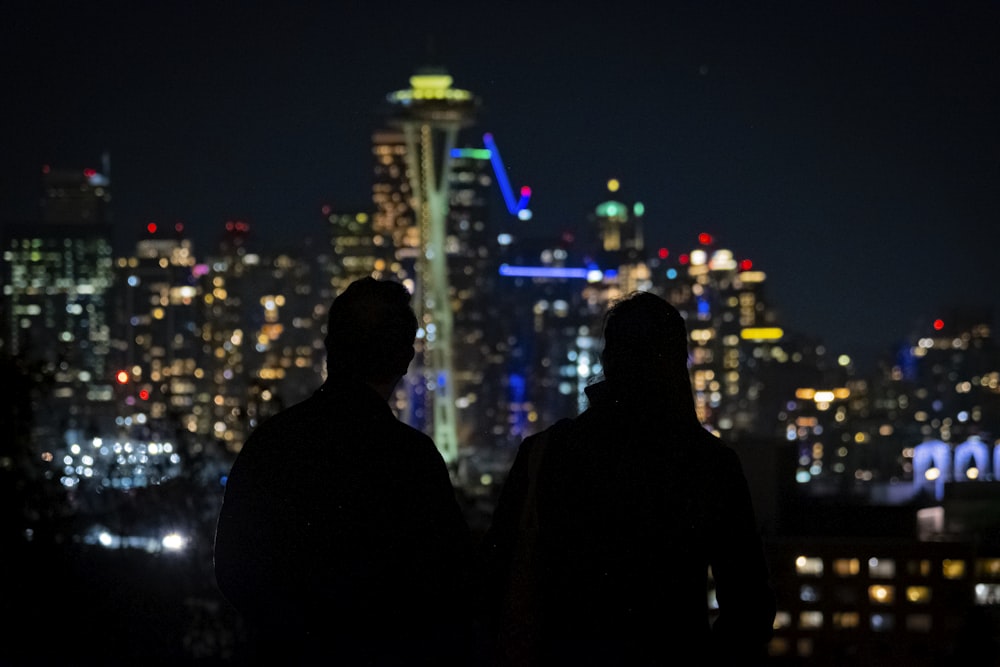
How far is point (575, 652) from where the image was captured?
2357 mm

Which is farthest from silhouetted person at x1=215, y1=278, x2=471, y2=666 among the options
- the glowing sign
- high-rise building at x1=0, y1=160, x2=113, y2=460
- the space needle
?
the glowing sign

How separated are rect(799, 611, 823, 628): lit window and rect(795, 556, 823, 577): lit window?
6.55 feet

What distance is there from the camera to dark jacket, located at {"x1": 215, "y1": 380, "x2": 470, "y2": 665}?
7.69ft

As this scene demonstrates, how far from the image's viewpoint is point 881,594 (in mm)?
14078

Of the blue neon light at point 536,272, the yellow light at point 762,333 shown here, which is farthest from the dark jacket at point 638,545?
the yellow light at point 762,333

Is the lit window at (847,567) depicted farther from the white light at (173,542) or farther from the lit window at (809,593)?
the white light at (173,542)

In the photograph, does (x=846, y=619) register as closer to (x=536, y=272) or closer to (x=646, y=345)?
(x=646, y=345)

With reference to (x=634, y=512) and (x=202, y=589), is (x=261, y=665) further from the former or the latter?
(x=202, y=589)

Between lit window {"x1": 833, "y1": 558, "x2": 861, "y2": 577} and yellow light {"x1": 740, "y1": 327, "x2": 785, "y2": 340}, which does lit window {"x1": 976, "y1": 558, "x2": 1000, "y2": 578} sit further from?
yellow light {"x1": 740, "y1": 327, "x2": 785, "y2": 340}

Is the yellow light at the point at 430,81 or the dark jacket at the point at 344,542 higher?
the yellow light at the point at 430,81

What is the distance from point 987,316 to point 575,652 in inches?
3444

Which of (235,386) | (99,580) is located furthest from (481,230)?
(99,580)

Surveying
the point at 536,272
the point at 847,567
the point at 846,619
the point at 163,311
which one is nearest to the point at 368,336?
the point at 847,567

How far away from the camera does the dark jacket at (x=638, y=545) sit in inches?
92.0
